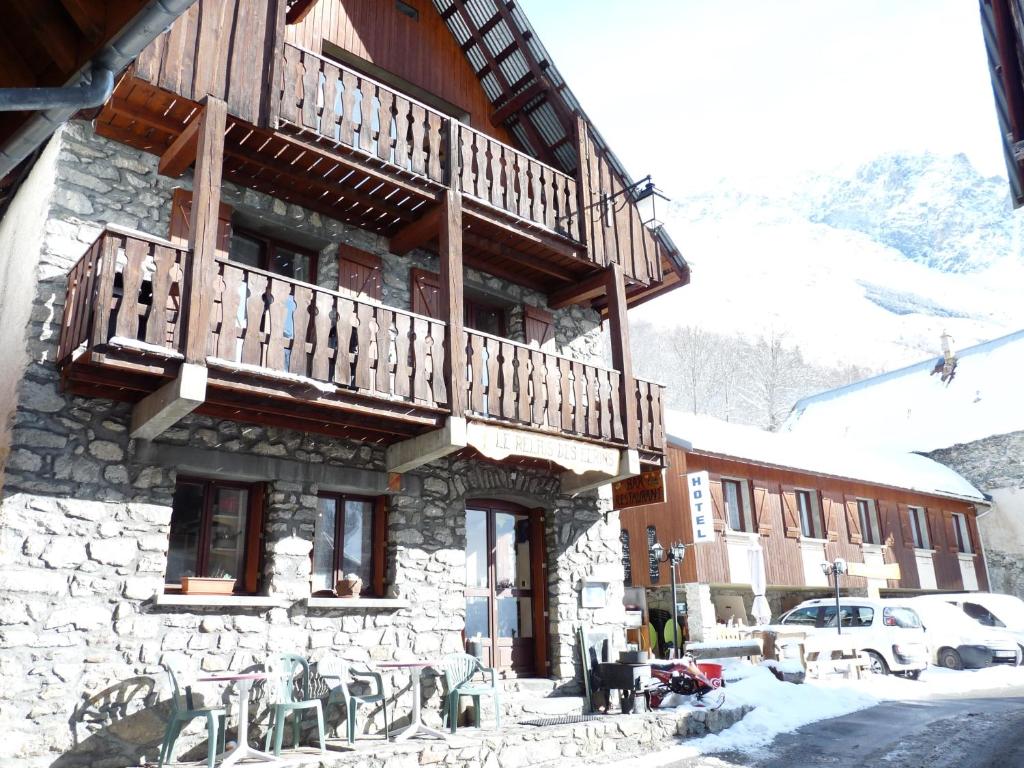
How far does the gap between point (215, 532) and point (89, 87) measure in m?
6.19

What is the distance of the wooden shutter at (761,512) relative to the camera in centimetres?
1988

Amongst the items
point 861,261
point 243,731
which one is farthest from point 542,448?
point 861,261

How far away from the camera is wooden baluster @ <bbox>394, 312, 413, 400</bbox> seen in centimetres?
852

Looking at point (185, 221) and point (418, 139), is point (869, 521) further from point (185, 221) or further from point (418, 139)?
point (185, 221)

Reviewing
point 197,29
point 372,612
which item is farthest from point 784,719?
point 197,29

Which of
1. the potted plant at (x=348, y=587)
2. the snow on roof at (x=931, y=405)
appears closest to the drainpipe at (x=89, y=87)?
the potted plant at (x=348, y=587)

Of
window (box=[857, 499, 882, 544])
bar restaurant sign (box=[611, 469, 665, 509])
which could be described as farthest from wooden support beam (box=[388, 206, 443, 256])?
window (box=[857, 499, 882, 544])

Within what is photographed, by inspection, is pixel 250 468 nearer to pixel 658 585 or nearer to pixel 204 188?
pixel 204 188

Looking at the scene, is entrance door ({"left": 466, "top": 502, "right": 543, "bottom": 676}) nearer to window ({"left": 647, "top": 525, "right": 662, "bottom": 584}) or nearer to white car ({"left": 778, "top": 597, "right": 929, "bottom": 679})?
white car ({"left": 778, "top": 597, "right": 929, "bottom": 679})

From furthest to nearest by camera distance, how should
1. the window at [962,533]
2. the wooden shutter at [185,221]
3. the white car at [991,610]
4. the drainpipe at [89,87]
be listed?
the window at [962,533] < the white car at [991,610] < the wooden shutter at [185,221] < the drainpipe at [89,87]

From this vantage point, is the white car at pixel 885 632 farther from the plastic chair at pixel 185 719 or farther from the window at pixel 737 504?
the plastic chair at pixel 185 719

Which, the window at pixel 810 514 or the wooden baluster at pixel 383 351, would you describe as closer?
the wooden baluster at pixel 383 351

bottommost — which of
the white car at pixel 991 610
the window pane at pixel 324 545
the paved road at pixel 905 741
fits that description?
the paved road at pixel 905 741

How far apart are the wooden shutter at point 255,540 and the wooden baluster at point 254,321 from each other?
1.85 metres
